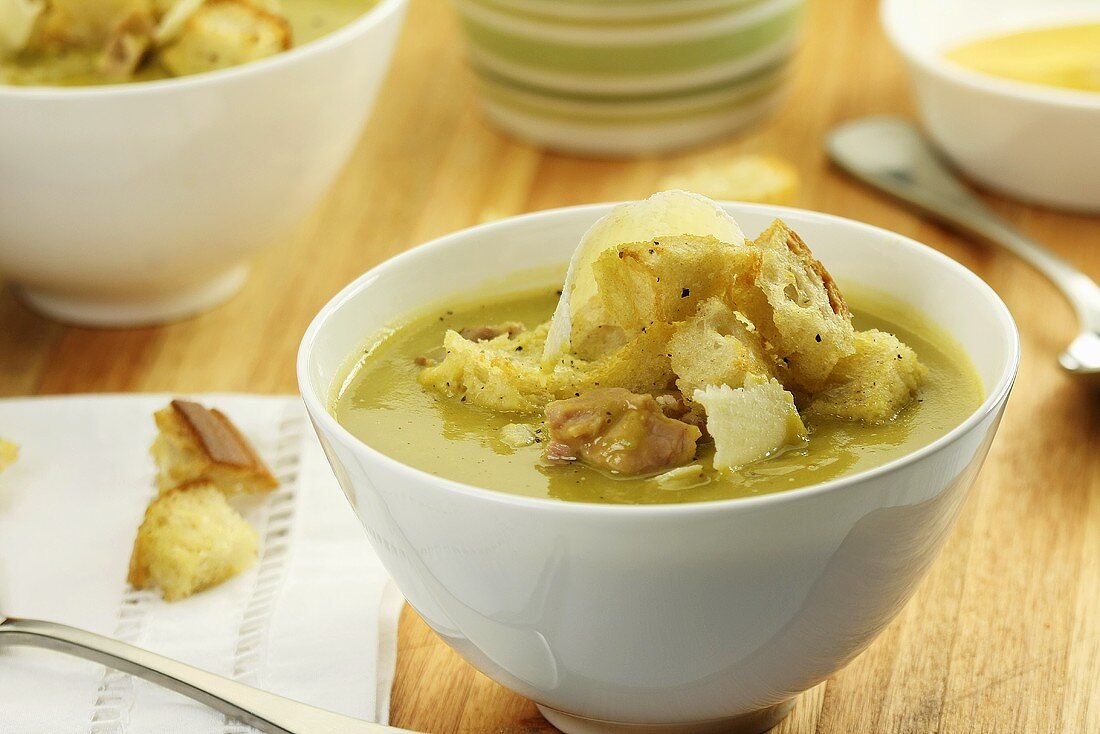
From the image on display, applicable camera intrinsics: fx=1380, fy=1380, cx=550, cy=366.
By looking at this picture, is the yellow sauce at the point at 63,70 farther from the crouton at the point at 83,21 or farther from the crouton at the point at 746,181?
the crouton at the point at 746,181

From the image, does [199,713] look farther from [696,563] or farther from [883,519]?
[883,519]

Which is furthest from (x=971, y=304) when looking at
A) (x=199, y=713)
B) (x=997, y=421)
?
(x=199, y=713)

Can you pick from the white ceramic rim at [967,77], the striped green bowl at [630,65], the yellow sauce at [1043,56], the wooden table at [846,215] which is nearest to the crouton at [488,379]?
the wooden table at [846,215]

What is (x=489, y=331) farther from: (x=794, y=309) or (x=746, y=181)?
(x=746, y=181)

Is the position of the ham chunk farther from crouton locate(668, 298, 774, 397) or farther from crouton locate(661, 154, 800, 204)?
crouton locate(661, 154, 800, 204)

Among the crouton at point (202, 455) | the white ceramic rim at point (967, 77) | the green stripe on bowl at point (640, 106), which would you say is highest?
the white ceramic rim at point (967, 77)

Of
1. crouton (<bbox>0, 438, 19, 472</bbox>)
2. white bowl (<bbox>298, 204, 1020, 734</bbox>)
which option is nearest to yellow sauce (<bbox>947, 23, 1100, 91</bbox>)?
white bowl (<bbox>298, 204, 1020, 734</bbox>)
